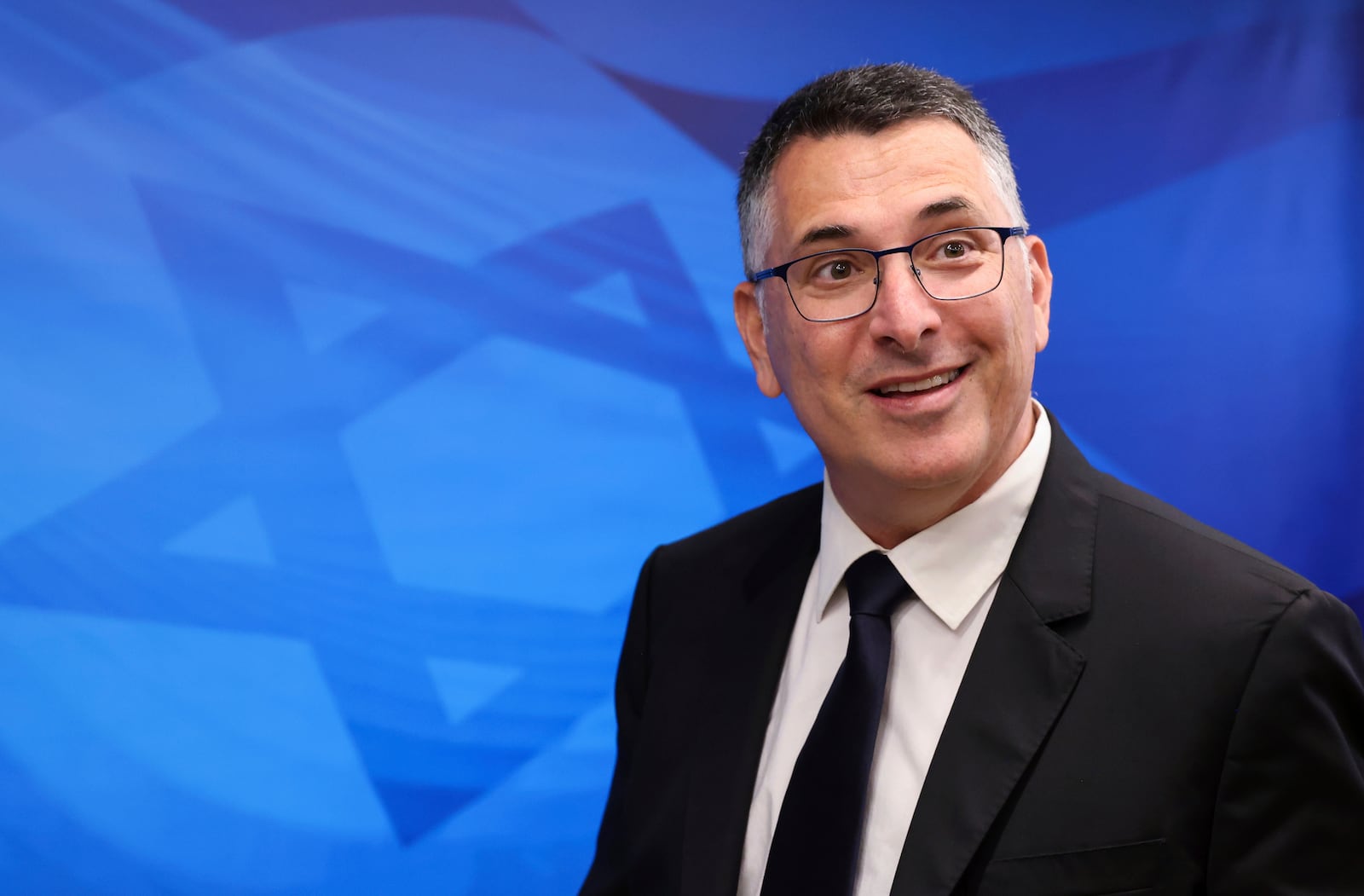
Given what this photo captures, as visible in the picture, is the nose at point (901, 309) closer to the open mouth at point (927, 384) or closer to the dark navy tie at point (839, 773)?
the open mouth at point (927, 384)

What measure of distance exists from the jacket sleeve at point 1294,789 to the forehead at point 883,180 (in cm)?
68

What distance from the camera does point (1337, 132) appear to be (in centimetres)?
276

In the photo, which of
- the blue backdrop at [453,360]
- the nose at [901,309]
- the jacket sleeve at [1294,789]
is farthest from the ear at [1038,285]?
the blue backdrop at [453,360]

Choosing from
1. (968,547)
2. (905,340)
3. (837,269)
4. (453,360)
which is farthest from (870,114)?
(453,360)

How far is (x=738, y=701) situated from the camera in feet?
5.30

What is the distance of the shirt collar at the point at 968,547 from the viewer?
145 centimetres

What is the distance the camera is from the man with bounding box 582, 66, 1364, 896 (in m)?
1.23

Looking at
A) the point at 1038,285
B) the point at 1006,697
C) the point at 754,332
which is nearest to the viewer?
the point at 1006,697

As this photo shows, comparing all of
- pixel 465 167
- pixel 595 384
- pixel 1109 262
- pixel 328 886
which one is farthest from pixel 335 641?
pixel 1109 262

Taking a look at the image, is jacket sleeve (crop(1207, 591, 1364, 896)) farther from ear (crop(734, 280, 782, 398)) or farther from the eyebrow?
ear (crop(734, 280, 782, 398))

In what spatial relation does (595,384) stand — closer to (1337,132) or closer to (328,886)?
(328,886)

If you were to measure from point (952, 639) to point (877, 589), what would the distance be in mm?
116

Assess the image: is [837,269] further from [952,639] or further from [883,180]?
[952,639]

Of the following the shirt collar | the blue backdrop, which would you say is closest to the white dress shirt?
the shirt collar
